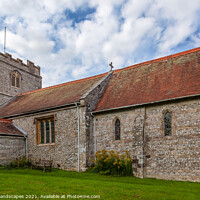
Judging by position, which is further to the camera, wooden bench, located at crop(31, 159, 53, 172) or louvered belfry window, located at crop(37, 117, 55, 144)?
louvered belfry window, located at crop(37, 117, 55, 144)

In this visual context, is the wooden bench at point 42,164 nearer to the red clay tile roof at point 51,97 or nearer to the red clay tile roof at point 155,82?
the red clay tile roof at point 51,97

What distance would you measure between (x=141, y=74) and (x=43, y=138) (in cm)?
938

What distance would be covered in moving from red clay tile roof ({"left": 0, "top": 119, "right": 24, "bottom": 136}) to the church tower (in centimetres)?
655

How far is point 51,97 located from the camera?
20.6m

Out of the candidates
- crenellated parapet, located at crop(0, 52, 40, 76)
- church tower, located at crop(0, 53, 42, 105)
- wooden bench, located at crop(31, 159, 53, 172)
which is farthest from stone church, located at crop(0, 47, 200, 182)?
crenellated parapet, located at crop(0, 52, 40, 76)

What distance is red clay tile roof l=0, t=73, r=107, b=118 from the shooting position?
18203mm

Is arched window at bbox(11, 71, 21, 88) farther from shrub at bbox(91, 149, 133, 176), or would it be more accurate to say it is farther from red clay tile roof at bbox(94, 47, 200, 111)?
shrub at bbox(91, 149, 133, 176)

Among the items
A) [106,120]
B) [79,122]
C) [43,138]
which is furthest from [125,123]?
[43,138]

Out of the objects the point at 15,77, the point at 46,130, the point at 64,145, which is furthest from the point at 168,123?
the point at 15,77

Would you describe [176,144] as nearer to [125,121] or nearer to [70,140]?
[125,121]

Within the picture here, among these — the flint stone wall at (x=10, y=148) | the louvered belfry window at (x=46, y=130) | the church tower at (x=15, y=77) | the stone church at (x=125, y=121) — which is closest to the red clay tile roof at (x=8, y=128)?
the stone church at (x=125, y=121)

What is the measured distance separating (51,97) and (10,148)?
5.63 meters

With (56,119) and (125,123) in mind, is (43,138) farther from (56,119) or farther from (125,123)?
(125,123)

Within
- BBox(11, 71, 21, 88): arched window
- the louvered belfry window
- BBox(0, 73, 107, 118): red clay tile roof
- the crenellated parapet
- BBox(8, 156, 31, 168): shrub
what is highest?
the crenellated parapet
